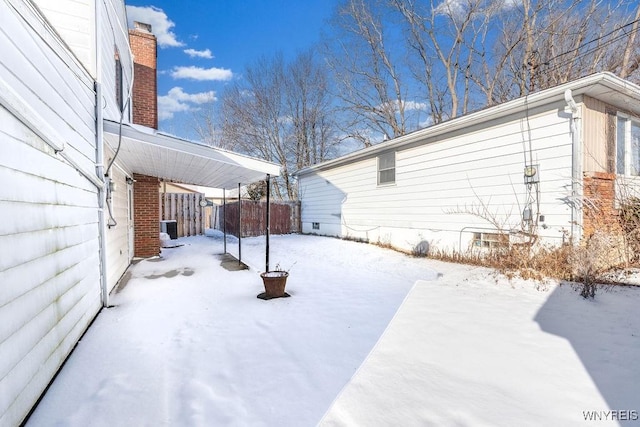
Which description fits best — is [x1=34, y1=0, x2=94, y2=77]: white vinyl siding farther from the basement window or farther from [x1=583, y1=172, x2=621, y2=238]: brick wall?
[x1=583, y1=172, x2=621, y2=238]: brick wall

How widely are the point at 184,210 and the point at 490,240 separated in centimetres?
1264

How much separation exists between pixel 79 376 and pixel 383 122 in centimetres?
1881

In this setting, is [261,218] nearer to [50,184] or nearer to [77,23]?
[77,23]

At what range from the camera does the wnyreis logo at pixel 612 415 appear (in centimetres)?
181

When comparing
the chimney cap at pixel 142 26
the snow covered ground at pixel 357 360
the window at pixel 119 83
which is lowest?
the snow covered ground at pixel 357 360

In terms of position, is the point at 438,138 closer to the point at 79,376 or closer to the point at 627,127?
the point at 627,127

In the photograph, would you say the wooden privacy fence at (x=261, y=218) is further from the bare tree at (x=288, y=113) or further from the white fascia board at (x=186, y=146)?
the white fascia board at (x=186, y=146)

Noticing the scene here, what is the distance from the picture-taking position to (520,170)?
6305mm

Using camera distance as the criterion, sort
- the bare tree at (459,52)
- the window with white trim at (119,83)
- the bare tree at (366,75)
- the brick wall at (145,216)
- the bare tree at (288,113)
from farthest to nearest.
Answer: the bare tree at (288,113), the bare tree at (366,75), the bare tree at (459,52), the brick wall at (145,216), the window with white trim at (119,83)

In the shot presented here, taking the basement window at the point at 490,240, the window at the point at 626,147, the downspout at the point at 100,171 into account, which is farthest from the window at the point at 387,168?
the downspout at the point at 100,171

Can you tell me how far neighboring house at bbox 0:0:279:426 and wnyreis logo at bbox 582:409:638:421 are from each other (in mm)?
3323

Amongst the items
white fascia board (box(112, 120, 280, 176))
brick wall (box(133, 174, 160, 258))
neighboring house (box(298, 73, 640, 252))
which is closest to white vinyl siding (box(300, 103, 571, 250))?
neighboring house (box(298, 73, 640, 252))

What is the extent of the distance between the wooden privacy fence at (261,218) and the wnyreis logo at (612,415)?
1275cm

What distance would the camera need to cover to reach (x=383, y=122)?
18.9 metres
